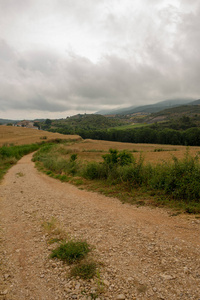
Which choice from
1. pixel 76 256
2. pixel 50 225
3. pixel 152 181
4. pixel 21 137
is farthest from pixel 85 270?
pixel 21 137

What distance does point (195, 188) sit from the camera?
6.73 metres

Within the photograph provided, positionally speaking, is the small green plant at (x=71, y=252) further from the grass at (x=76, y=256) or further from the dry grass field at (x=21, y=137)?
the dry grass field at (x=21, y=137)

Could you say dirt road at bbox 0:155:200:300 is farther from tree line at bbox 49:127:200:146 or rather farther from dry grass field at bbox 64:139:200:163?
tree line at bbox 49:127:200:146

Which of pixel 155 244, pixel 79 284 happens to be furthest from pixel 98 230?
pixel 79 284

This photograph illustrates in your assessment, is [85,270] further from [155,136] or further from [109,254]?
[155,136]

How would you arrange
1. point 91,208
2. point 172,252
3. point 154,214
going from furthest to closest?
point 91,208 → point 154,214 → point 172,252

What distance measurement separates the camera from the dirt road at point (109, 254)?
→ 3062 millimetres

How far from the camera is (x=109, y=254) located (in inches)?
161

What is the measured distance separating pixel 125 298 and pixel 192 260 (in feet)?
5.67

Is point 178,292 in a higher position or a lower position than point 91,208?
higher

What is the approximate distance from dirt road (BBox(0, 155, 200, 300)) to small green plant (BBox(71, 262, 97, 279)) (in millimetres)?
117

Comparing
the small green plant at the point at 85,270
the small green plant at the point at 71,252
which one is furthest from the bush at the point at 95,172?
the small green plant at the point at 85,270

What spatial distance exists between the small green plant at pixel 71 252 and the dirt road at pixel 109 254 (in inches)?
6.1

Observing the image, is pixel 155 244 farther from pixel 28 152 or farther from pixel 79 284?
pixel 28 152
